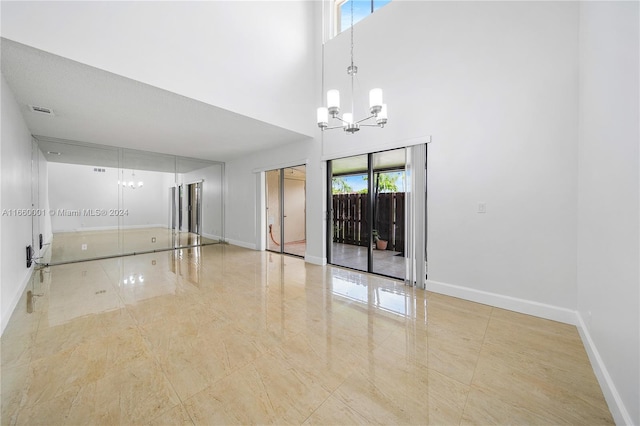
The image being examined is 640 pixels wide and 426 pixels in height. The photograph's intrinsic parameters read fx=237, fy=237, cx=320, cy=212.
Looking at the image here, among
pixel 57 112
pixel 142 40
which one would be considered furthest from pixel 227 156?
pixel 142 40

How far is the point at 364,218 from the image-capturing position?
5.00 m

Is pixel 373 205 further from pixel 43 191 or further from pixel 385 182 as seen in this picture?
pixel 43 191

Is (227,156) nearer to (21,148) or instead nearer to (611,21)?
(21,148)

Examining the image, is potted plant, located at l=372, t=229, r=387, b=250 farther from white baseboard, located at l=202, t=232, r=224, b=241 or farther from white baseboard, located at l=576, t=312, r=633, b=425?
white baseboard, located at l=202, t=232, r=224, b=241

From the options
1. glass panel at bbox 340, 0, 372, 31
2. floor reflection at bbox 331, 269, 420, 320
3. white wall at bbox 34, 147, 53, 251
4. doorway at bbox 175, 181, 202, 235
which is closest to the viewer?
floor reflection at bbox 331, 269, 420, 320

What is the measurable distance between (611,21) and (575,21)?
1246 mm

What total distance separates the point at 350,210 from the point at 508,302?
3000 mm

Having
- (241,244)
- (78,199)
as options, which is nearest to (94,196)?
(78,199)

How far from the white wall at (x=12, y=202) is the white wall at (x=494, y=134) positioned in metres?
4.71

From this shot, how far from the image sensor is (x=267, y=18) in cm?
412

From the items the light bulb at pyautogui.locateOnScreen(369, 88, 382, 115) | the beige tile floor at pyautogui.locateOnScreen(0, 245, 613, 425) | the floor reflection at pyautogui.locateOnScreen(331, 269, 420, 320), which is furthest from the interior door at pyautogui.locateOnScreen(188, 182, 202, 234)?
the light bulb at pyautogui.locateOnScreen(369, 88, 382, 115)

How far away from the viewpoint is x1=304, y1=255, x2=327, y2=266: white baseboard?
191 inches

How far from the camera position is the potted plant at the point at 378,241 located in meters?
4.41

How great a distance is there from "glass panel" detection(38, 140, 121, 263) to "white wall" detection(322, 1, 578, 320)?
6419 millimetres
